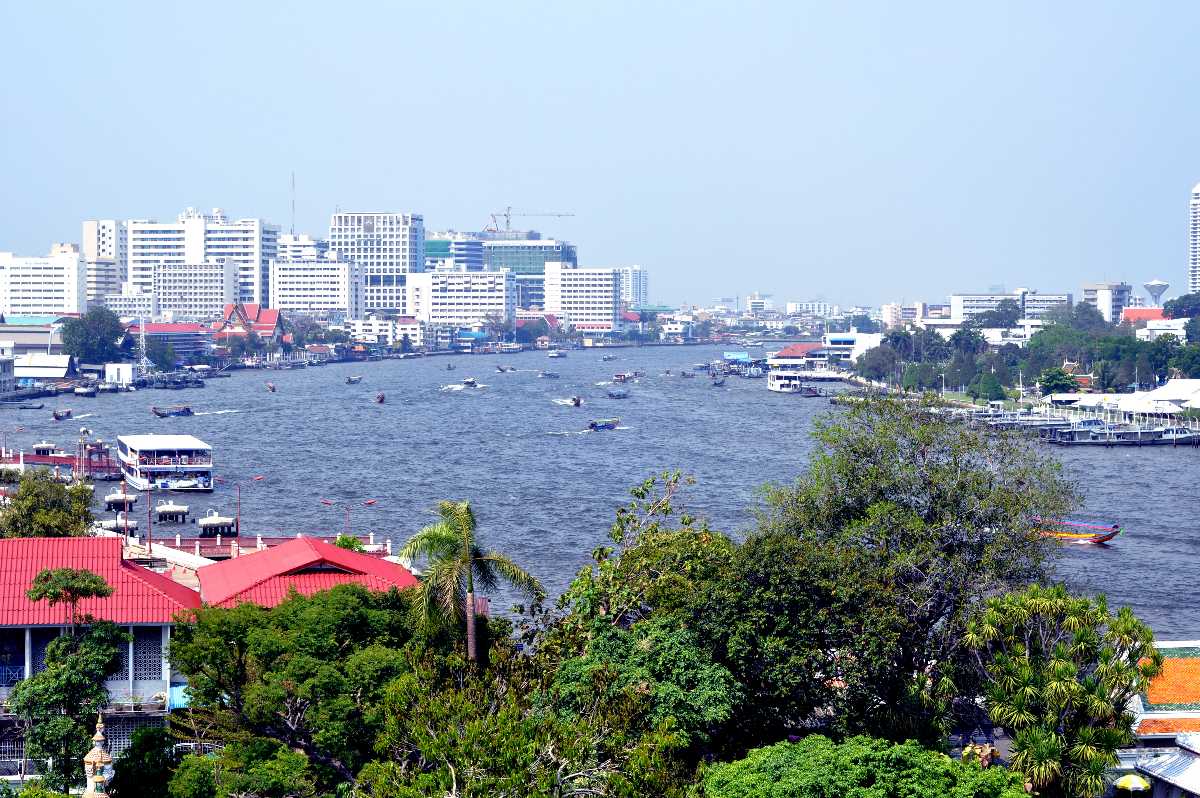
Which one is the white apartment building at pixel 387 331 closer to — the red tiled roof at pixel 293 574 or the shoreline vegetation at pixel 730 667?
the red tiled roof at pixel 293 574

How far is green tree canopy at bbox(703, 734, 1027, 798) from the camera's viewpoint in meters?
9.28

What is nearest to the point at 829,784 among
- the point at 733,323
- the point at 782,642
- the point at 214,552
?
the point at 782,642

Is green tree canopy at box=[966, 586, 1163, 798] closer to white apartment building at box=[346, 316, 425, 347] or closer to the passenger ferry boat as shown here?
the passenger ferry boat

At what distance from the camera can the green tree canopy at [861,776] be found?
30.5 feet

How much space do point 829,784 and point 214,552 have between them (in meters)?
14.8

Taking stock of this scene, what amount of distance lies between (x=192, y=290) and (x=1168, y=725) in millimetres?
100817

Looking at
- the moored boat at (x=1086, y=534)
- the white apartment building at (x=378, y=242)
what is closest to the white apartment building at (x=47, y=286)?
the white apartment building at (x=378, y=242)

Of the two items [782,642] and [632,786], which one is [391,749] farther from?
[782,642]

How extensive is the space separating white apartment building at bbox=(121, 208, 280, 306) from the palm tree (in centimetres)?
10312

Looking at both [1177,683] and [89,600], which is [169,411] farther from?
[1177,683]

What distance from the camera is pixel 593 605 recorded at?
1194 cm

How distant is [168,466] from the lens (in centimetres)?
3378

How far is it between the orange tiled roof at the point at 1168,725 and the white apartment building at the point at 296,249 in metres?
111

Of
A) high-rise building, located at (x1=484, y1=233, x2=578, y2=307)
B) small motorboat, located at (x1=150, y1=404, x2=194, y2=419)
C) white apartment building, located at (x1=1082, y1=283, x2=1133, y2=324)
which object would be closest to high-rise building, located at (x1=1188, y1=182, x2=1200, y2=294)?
white apartment building, located at (x1=1082, y1=283, x2=1133, y2=324)
